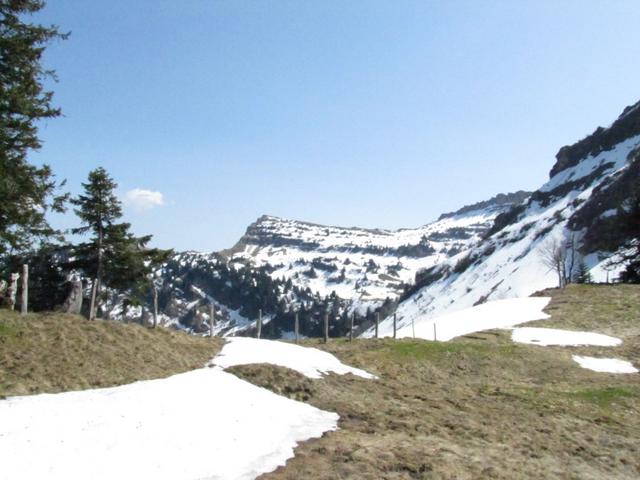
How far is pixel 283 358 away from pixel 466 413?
8.88 m

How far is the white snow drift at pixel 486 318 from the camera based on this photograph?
42.4 m

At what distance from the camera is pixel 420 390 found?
2189cm

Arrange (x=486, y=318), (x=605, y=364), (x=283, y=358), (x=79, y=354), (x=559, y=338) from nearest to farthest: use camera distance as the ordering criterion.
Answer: (x=79, y=354) → (x=283, y=358) → (x=605, y=364) → (x=559, y=338) → (x=486, y=318)

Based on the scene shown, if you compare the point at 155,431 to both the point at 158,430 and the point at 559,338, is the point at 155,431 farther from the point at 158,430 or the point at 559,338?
the point at 559,338

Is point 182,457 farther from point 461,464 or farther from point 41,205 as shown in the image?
point 41,205

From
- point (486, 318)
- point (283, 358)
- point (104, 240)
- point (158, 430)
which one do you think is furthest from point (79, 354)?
point (486, 318)

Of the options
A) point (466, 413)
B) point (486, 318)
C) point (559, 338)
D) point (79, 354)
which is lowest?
point (466, 413)

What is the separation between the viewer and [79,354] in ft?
62.6

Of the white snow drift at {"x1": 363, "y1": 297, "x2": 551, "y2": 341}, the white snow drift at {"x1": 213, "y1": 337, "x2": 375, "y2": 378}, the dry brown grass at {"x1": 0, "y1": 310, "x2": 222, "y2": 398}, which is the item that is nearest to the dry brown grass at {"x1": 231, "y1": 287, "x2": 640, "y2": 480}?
the white snow drift at {"x1": 213, "y1": 337, "x2": 375, "y2": 378}

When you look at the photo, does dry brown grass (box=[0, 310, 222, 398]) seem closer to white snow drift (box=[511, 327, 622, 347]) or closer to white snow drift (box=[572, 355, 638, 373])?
white snow drift (box=[572, 355, 638, 373])

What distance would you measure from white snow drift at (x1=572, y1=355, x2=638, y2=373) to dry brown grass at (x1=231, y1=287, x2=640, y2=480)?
897mm

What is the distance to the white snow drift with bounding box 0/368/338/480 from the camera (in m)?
10.8

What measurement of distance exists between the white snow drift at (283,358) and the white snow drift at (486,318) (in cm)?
1712

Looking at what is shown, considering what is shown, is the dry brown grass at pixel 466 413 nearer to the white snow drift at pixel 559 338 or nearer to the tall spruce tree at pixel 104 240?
the white snow drift at pixel 559 338
